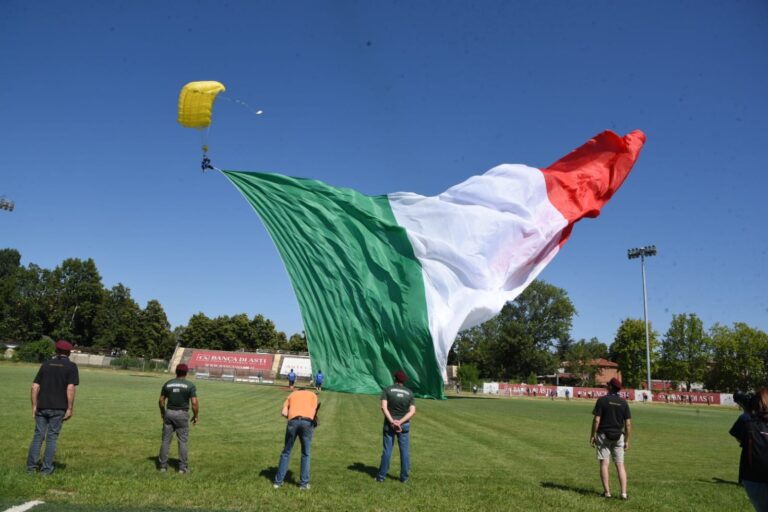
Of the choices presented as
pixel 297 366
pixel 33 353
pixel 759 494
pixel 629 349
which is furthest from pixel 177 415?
pixel 629 349

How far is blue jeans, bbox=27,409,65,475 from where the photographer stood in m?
7.94

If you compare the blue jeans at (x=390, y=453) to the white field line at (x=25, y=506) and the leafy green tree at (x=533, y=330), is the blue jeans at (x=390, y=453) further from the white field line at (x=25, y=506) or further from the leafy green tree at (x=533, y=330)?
the leafy green tree at (x=533, y=330)

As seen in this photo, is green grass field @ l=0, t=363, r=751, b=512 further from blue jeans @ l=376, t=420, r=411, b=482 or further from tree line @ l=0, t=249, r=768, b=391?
tree line @ l=0, t=249, r=768, b=391

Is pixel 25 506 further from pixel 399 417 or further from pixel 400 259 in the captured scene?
pixel 400 259

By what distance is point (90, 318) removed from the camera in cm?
8894

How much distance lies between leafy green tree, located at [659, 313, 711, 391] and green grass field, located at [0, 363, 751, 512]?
282ft

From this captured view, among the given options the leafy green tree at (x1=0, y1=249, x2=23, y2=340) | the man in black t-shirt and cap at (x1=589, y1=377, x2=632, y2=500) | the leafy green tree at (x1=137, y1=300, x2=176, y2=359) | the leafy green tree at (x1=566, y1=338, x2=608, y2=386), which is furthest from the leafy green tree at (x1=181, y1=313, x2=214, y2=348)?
the man in black t-shirt and cap at (x1=589, y1=377, x2=632, y2=500)

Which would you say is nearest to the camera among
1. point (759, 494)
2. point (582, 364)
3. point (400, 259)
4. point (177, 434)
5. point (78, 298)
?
point (759, 494)

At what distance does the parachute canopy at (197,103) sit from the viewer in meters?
14.5

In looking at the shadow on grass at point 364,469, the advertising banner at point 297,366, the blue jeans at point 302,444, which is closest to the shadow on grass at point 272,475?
the blue jeans at point 302,444

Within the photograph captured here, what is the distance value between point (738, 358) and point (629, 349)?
16725 mm

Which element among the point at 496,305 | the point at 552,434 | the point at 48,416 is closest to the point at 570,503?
the point at 496,305

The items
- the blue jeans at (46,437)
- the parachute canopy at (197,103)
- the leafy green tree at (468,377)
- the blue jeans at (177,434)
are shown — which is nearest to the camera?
the blue jeans at (46,437)

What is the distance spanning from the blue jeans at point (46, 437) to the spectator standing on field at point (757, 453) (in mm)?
9044
